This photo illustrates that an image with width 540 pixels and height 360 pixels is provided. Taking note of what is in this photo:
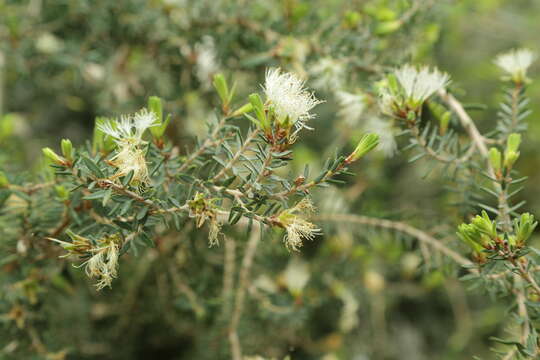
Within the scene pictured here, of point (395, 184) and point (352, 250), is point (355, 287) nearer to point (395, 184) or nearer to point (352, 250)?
point (352, 250)

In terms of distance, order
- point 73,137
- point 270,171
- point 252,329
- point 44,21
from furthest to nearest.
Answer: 1. point 73,137
2. point 44,21
3. point 252,329
4. point 270,171

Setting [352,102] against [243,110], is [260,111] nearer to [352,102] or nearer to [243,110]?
[243,110]

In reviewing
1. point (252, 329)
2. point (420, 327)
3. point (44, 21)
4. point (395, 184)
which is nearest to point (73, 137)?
point (44, 21)

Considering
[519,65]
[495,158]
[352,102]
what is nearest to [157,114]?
[352,102]

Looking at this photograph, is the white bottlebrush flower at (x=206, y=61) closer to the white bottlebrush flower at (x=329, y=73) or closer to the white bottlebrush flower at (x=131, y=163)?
the white bottlebrush flower at (x=329, y=73)

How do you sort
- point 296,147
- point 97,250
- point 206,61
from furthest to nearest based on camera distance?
point 296,147, point 206,61, point 97,250

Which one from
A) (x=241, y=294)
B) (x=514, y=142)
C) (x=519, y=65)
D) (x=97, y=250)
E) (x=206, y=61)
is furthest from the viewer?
(x=206, y=61)

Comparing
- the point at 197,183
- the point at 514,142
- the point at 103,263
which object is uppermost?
the point at 514,142

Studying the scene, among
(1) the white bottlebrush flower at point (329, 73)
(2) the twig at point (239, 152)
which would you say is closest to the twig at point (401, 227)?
(1) the white bottlebrush flower at point (329, 73)
